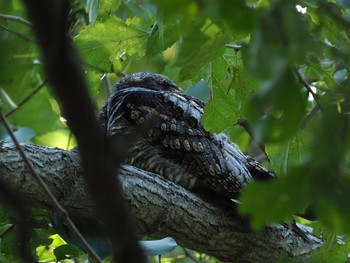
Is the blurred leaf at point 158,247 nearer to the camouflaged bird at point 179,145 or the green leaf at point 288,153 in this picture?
the green leaf at point 288,153

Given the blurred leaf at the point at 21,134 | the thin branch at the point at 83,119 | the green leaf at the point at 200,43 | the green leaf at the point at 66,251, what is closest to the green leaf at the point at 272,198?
the thin branch at the point at 83,119

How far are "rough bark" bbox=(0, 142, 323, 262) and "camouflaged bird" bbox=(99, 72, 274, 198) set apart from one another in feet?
0.45

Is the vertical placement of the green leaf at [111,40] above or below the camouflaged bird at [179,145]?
above

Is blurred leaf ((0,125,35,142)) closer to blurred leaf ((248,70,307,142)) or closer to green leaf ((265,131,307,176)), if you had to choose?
green leaf ((265,131,307,176))

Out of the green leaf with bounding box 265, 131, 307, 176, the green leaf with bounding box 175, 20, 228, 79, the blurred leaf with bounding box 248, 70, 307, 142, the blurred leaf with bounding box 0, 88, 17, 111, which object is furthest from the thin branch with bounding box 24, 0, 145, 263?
the blurred leaf with bounding box 0, 88, 17, 111

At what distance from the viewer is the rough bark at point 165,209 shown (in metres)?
2.39

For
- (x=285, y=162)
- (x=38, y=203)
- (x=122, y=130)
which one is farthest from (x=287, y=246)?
(x=38, y=203)

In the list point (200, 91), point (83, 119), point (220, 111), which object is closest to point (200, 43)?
point (83, 119)

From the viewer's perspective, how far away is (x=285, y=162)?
2.42 m

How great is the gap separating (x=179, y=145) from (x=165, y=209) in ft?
1.59

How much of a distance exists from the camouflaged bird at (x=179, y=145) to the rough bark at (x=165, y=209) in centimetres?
14

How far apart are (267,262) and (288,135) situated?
2.12m

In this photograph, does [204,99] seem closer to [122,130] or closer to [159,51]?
[122,130]

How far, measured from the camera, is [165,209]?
9.00 feet
